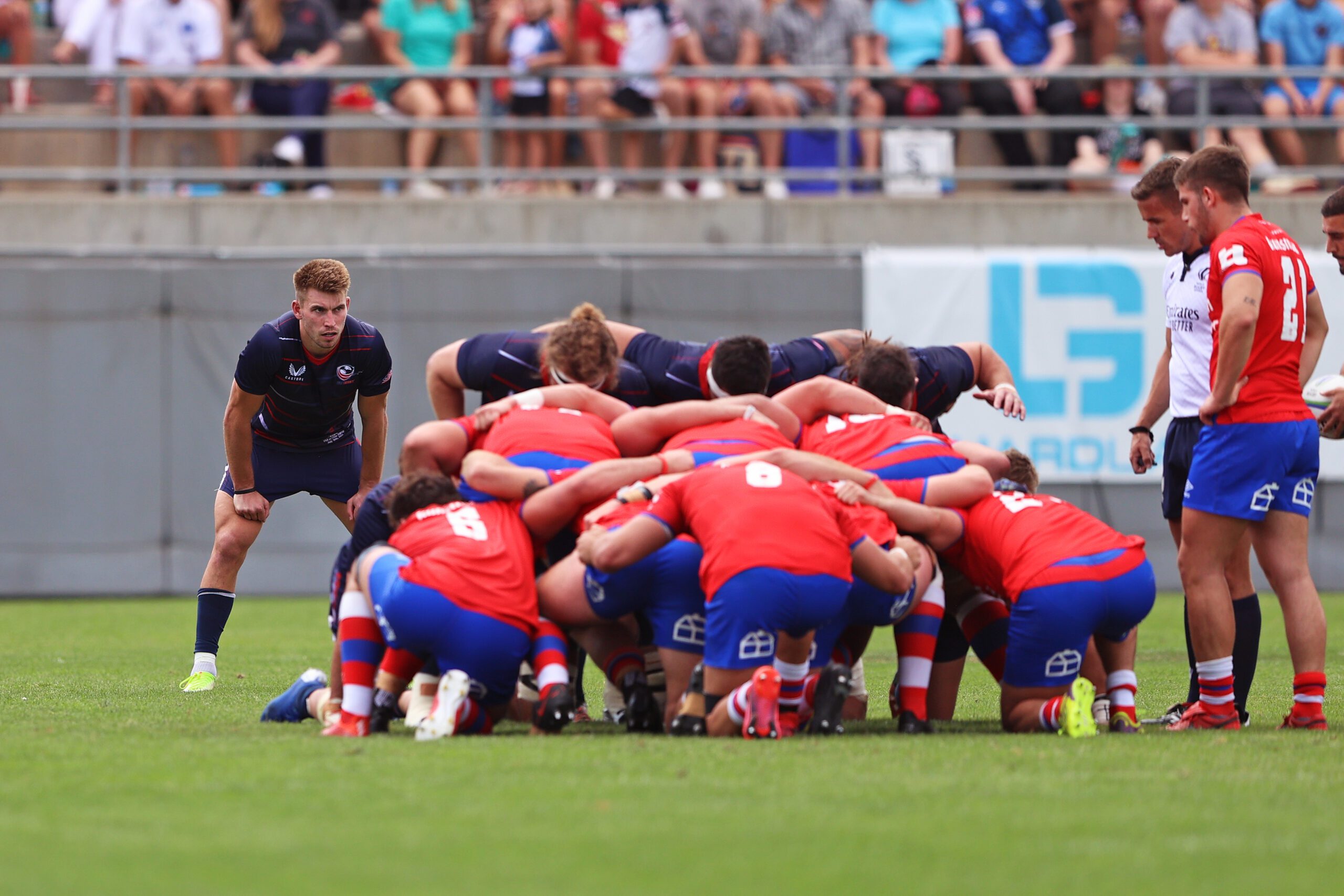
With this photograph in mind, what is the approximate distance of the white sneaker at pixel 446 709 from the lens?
18.2 ft

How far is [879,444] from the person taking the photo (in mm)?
6363

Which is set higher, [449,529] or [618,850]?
[449,529]

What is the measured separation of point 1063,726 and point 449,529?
2303 mm

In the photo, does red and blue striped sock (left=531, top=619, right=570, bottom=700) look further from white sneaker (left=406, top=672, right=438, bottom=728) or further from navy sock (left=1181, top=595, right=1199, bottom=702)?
navy sock (left=1181, top=595, right=1199, bottom=702)

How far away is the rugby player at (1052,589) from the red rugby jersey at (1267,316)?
694mm

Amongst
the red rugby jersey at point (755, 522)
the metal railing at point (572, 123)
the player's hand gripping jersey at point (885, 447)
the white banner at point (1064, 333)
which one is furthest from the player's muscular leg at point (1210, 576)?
the metal railing at point (572, 123)

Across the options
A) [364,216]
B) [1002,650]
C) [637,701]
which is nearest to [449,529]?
[637,701]

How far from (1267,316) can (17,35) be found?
12.6 metres

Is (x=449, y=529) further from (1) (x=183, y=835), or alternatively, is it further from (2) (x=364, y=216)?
(2) (x=364, y=216)

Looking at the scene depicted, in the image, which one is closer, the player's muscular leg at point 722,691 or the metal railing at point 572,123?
the player's muscular leg at point 722,691

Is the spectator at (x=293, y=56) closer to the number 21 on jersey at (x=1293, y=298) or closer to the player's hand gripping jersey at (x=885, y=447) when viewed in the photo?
the player's hand gripping jersey at (x=885, y=447)

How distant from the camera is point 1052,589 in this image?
5.86 meters

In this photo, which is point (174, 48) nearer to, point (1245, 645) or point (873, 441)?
point (873, 441)

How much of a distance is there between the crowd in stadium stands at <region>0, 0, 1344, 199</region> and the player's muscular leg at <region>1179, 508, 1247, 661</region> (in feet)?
28.8
